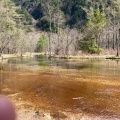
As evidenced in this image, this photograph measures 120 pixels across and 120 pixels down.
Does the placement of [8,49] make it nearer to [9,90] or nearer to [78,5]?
[78,5]

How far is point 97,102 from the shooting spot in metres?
10.1

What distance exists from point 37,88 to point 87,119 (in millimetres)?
6594

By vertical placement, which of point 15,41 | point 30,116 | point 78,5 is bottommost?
point 30,116

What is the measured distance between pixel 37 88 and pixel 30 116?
18.8 feet

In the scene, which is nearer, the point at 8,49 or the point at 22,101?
the point at 22,101

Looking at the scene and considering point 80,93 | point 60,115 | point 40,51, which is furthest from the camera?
point 40,51

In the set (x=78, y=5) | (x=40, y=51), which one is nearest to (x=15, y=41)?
(x=40, y=51)

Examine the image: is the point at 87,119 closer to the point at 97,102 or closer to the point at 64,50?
the point at 97,102

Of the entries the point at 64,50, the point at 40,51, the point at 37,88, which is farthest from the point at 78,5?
the point at 37,88

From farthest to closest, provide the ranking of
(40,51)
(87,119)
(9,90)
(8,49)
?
(40,51) → (8,49) → (9,90) → (87,119)

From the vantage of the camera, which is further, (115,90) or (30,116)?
(115,90)

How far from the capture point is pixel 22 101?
34.7 ft

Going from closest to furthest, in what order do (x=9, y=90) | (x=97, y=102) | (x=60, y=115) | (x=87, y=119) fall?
(x=87, y=119) → (x=60, y=115) → (x=97, y=102) → (x=9, y=90)

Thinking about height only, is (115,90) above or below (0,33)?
below
